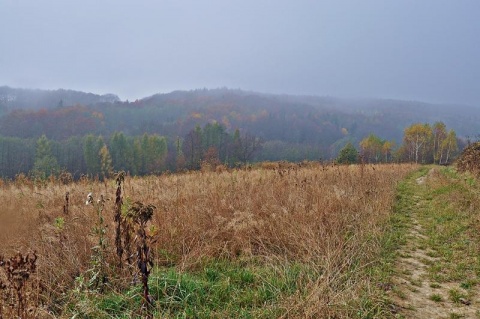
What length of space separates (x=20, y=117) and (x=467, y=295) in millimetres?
135691

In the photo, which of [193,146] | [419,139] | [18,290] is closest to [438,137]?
[419,139]

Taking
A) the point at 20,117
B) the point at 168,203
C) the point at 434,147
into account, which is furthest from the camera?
the point at 20,117

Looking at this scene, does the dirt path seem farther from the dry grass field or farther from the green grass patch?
the green grass patch

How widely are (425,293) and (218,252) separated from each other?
2.69 m

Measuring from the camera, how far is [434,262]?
4461 mm

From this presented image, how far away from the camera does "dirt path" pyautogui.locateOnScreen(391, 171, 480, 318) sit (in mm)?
3020

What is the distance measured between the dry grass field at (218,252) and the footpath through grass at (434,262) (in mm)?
326

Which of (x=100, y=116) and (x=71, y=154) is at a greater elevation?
(x=100, y=116)

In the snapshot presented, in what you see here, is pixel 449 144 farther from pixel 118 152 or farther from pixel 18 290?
pixel 18 290

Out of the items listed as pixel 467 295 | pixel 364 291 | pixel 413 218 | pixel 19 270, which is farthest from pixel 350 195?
pixel 19 270

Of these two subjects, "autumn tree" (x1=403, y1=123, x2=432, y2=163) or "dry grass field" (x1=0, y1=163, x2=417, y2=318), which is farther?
"autumn tree" (x1=403, y1=123, x2=432, y2=163)

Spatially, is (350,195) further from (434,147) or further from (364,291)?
(434,147)

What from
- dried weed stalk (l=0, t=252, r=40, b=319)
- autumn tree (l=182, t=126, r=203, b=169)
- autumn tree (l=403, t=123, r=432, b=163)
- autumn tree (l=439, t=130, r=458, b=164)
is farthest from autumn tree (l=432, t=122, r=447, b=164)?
dried weed stalk (l=0, t=252, r=40, b=319)

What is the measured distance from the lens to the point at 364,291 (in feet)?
9.95
